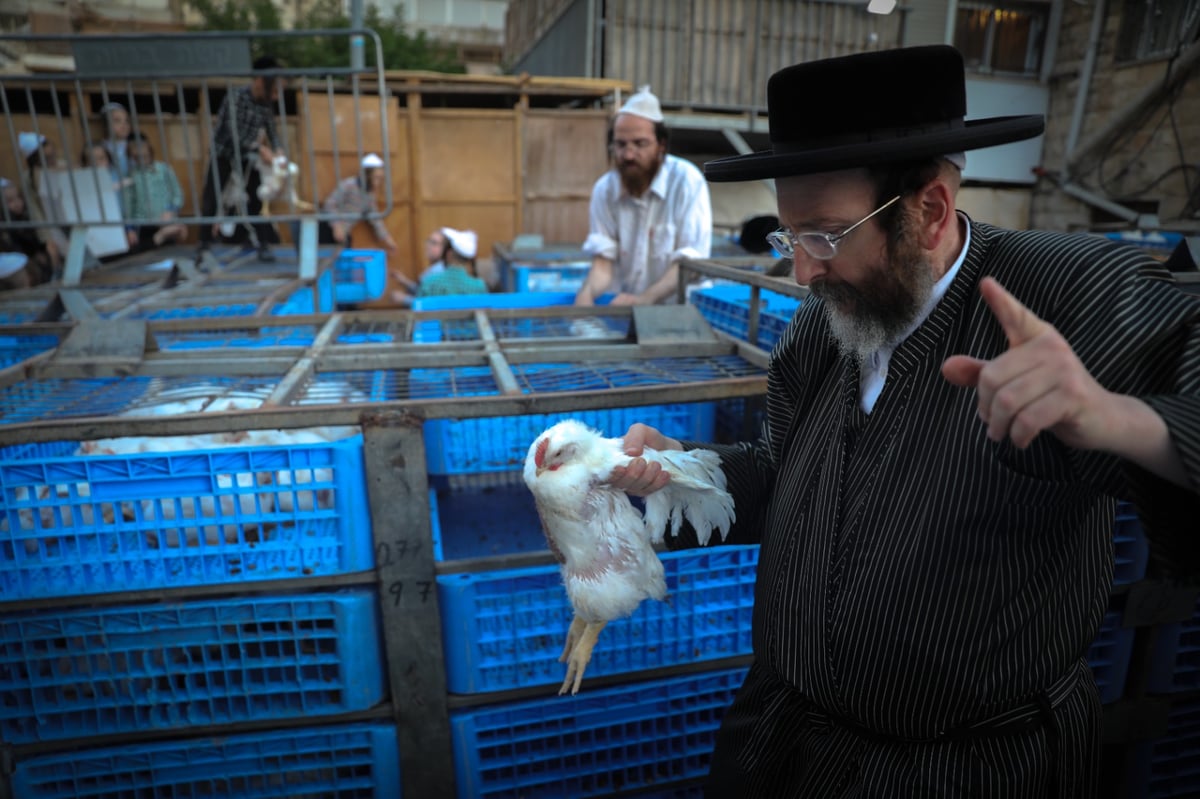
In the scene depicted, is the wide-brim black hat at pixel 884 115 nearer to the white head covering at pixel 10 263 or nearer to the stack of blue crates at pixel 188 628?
the stack of blue crates at pixel 188 628

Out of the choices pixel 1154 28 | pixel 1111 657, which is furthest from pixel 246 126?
pixel 1154 28

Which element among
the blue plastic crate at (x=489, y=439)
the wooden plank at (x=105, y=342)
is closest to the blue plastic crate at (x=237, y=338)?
the wooden plank at (x=105, y=342)

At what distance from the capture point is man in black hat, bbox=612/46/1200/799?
1.19 metres

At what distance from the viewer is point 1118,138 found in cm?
1208

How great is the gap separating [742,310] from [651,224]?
5.27ft

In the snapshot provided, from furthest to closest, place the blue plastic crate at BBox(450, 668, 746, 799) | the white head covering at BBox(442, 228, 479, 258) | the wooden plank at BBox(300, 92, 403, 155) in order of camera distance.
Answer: the wooden plank at BBox(300, 92, 403, 155) < the white head covering at BBox(442, 228, 479, 258) < the blue plastic crate at BBox(450, 668, 746, 799)

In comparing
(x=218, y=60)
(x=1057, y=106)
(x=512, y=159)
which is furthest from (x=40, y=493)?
(x=1057, y=106)

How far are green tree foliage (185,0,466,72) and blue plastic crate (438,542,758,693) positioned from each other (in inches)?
720

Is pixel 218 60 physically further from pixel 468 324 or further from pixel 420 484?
pixel 420 484

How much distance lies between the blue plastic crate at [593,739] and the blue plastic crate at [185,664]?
364 mm

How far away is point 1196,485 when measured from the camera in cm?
91

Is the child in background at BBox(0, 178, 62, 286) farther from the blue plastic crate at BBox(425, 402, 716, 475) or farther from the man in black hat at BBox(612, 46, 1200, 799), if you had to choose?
the man in black hat at BBox(612, 46, 1200, 799)

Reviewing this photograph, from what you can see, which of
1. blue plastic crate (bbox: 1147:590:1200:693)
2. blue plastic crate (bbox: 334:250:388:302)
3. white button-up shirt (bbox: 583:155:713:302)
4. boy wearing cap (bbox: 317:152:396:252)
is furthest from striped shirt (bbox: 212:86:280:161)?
blue plastic crate (bbox: 1147:590:1200:693)

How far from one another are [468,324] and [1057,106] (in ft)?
47.1
